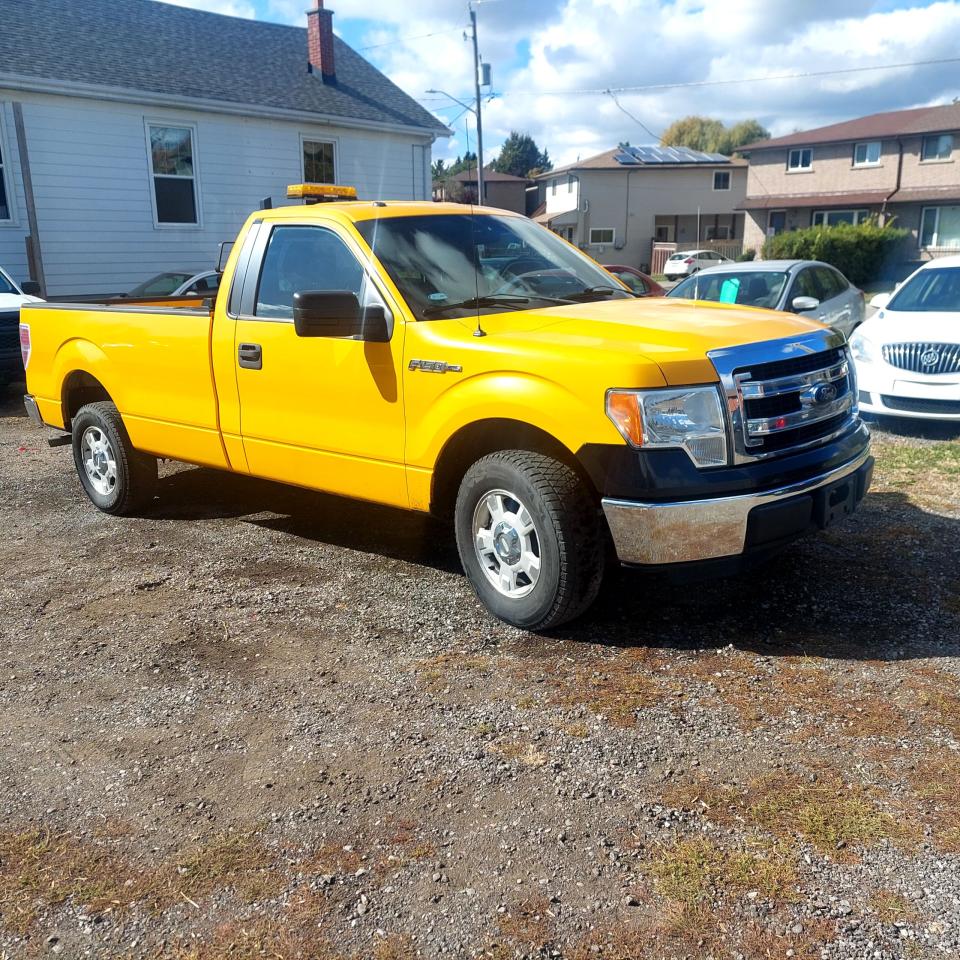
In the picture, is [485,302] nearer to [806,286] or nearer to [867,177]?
[806,286]

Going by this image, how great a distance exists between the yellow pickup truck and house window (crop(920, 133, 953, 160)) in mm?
42471

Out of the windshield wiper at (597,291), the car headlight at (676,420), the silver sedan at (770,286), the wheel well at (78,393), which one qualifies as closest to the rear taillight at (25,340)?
the wheel well at (78,393)

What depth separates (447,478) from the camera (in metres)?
4.86

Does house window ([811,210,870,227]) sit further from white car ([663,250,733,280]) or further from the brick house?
white car ([663,250,733,280])

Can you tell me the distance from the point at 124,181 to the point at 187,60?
3.24 meters

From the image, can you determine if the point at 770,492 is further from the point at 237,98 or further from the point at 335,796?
the point at 237,98

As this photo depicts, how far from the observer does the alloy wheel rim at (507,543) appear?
4.42 metres

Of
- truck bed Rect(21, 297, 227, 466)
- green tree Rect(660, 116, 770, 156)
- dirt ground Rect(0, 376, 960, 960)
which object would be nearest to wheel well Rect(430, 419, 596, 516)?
dirt ground Rect(0, 376, 960, 960)

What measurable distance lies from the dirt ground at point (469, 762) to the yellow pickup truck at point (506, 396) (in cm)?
54

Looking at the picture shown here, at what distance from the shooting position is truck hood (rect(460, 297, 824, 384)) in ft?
13.3

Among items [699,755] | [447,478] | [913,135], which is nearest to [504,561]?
[447,478]

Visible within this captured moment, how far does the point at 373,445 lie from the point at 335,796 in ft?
6.98

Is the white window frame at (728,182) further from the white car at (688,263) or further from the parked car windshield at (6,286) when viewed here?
the parked car windshield at (6,286)

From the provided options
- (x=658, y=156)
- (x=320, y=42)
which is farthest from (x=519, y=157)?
(x=320, y=42)
